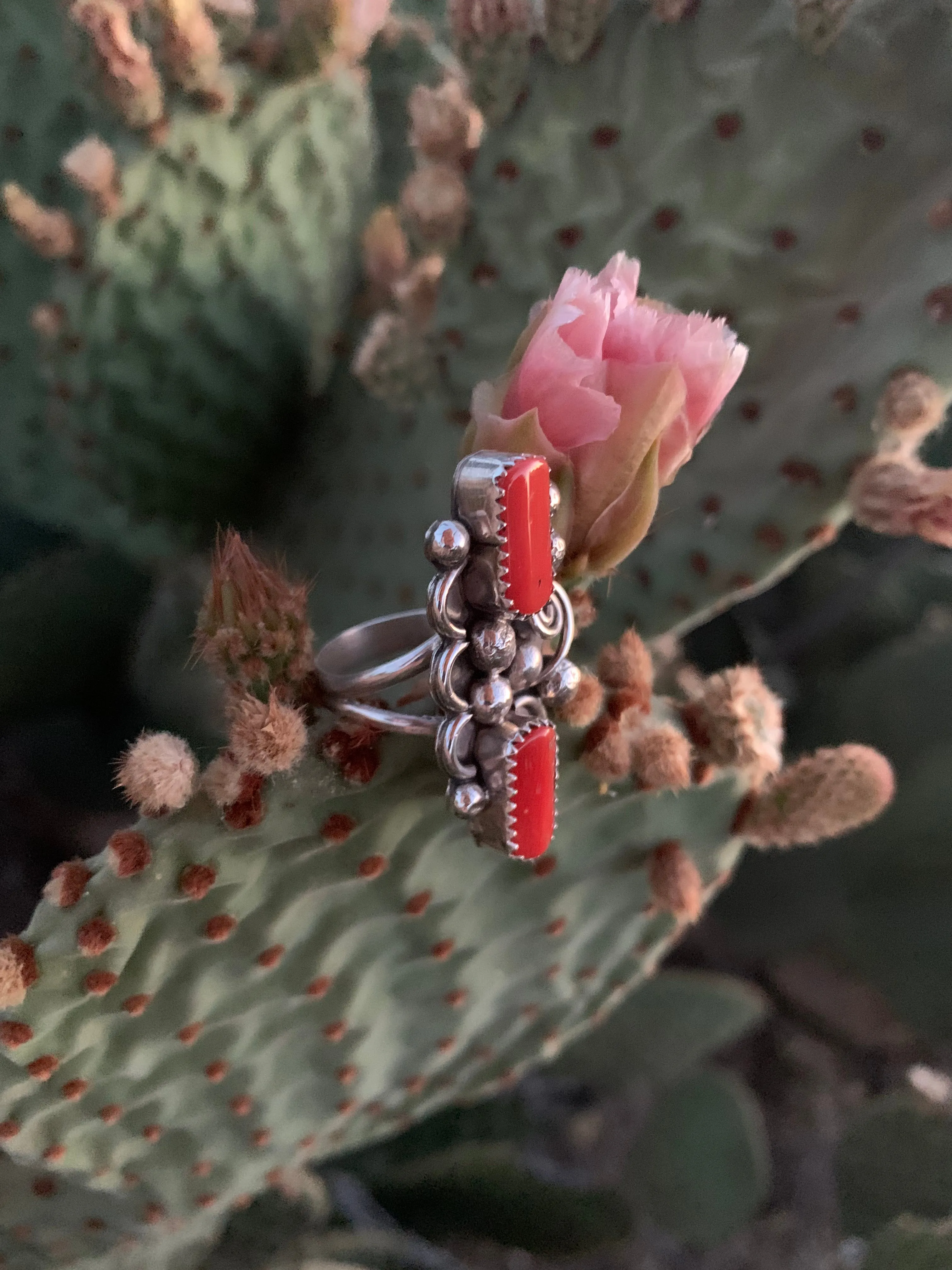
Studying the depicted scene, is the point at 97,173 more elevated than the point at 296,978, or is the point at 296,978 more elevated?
the point at 97,173

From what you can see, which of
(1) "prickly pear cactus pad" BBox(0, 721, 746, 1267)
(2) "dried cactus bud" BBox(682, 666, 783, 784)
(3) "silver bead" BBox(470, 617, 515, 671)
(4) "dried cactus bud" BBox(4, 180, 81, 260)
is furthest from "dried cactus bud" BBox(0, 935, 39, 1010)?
(4) "dried cactus bud" BBox(4, 180, 81, 260)

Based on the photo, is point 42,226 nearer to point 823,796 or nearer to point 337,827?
point 337,827

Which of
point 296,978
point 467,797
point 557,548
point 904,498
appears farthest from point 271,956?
point 904,498

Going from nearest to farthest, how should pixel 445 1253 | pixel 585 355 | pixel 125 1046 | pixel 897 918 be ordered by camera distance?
pixel 585 355, pixel 125 1046, pixel 445 1253, pixel 897 918

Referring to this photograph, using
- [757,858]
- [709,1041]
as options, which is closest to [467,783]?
[709,1041]

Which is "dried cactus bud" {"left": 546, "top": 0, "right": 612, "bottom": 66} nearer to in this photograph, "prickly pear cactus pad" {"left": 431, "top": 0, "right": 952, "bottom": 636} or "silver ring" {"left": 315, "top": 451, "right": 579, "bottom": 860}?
"prickly pear cactus pad" {"left": 431, "top": 0, "right": 952, "bottom": 636}

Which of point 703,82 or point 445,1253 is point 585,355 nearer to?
point 703,82

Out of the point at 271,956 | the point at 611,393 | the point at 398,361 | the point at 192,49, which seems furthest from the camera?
the point at 398,361
